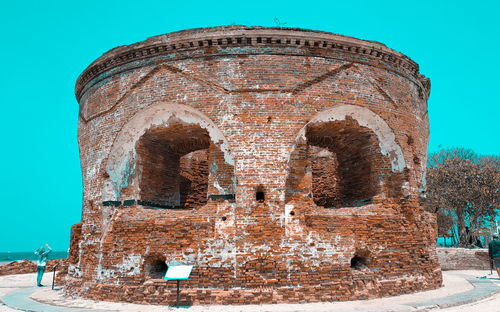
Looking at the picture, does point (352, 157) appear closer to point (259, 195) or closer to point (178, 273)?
point (259, 195)

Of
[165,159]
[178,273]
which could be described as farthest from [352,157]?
[178,273]

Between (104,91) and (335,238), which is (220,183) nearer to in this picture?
(335,238)

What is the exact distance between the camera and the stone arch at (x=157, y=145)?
26.2ft

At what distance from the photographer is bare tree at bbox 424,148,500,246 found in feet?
66.5

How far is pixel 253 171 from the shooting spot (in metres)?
7.73

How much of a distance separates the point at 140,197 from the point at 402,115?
665cm

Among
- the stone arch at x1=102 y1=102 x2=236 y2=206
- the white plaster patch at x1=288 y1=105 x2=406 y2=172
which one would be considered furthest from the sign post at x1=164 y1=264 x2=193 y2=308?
the white plaster patch at x1=288 y1=105 x2=406 y2=172

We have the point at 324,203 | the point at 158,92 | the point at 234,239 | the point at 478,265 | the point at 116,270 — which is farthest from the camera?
the point at 478,265

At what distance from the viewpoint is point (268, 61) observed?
830 cm

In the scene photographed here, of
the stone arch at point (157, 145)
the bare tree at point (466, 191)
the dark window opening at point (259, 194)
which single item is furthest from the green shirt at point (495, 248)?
the bare tree at point (466, 191)

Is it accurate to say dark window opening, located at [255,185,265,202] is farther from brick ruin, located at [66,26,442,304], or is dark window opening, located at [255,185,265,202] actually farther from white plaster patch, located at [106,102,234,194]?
white plaster patch, located at [106,102,234,194]

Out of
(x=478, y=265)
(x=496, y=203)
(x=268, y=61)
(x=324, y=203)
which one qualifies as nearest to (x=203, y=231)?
(x=268, y=61)

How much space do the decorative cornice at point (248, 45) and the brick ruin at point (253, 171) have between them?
3 centimetres

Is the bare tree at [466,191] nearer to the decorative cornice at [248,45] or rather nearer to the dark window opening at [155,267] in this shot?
the decorative cornice at [248,45]
